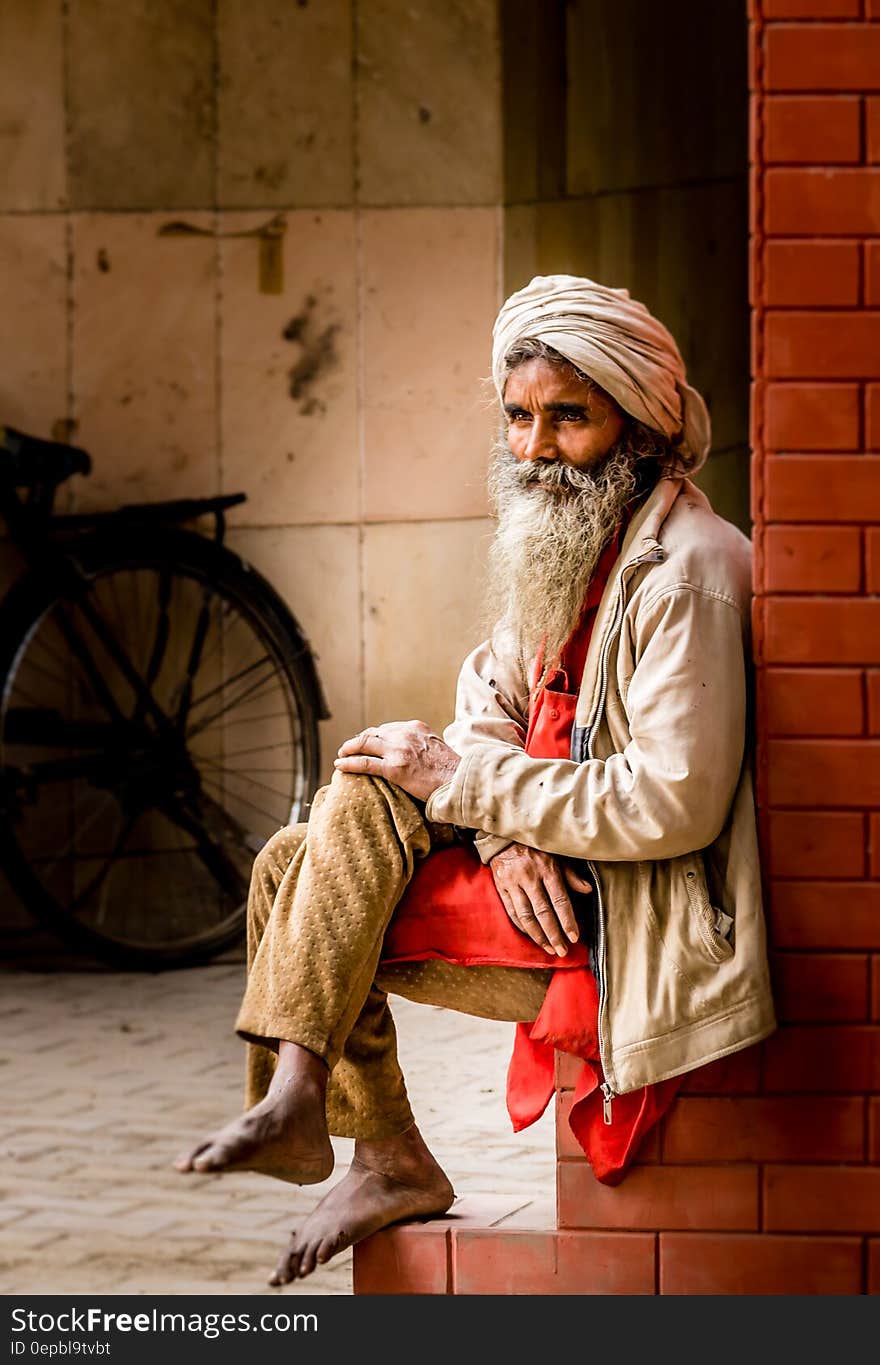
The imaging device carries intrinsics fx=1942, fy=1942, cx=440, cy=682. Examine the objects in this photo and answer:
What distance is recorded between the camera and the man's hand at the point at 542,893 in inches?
115

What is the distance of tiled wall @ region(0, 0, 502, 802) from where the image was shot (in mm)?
7074

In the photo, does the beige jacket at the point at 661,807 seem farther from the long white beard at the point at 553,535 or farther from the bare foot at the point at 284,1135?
the bare foot at the point at 284,1135

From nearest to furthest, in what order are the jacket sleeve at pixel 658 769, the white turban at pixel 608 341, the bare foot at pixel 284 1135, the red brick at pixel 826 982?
the bare foot at pixel 284 1135
the jacket sleeve at pixel 658 769
the red brick at pixel 826 982
the white turban at pixel 608 341

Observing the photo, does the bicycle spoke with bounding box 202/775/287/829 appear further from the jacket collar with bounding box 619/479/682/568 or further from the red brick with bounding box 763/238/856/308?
the red brick with bounding box 763/238/856/308

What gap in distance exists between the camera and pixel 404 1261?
3189 mm

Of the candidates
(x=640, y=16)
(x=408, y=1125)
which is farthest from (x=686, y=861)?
(x=640, y=16)

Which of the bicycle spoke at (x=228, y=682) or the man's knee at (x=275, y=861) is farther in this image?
the bicycle spoke at (x=228, y=682)

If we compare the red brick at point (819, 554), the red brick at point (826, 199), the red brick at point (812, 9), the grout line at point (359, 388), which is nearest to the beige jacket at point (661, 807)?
the red brick at point (819, 554)

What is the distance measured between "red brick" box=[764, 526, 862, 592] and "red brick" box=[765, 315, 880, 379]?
229 millimetres

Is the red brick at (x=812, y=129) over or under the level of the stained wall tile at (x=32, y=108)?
under

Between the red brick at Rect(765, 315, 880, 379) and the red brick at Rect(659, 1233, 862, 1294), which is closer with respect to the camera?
the red brick at Rect(765, 315, 880, 379)

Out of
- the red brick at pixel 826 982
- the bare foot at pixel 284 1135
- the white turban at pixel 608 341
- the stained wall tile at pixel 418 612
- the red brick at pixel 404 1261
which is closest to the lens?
the bare foot at pixel 284 1135

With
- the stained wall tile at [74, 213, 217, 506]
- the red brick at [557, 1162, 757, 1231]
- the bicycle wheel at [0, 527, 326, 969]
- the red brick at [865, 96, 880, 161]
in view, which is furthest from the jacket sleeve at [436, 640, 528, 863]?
the stained wall tile at [74, 213, 217, 506]

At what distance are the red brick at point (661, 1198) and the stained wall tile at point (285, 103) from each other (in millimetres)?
4845
